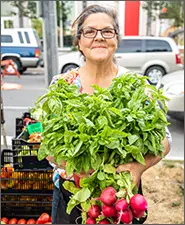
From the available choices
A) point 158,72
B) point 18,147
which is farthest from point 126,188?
point 158,72

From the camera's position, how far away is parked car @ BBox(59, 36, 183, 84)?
1114 centimetres

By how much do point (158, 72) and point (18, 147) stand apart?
9.26 m

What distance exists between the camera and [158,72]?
11539 millimetres

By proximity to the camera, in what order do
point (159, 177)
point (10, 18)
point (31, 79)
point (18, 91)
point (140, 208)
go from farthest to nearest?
point (10, 18)
point (31, 79)
point (18, 91)
point (159, 177)
point (140, 208)

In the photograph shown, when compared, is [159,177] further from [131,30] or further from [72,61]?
[131,30]

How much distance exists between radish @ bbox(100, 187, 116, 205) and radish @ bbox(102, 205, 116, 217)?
0.02 m

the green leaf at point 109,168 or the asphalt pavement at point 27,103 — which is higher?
the green leaf at point 109,168

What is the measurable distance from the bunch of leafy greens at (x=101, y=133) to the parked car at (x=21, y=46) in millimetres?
12512

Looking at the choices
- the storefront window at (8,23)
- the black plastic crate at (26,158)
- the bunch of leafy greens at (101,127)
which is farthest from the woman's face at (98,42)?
the storefront window at (8,23)

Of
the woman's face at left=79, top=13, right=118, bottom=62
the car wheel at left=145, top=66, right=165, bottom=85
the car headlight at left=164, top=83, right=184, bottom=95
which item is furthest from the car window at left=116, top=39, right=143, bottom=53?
the woman's face at left=79, top=13, right=118, bottom=62

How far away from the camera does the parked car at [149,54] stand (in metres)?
11.1

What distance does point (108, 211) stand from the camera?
53.4 inches

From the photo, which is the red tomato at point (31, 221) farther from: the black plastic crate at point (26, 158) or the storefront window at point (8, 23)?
the storefront window at point (8, 23)

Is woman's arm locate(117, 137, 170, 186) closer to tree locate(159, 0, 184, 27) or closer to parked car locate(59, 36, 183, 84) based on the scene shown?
parked car locate(59, 36, 183, 84)
